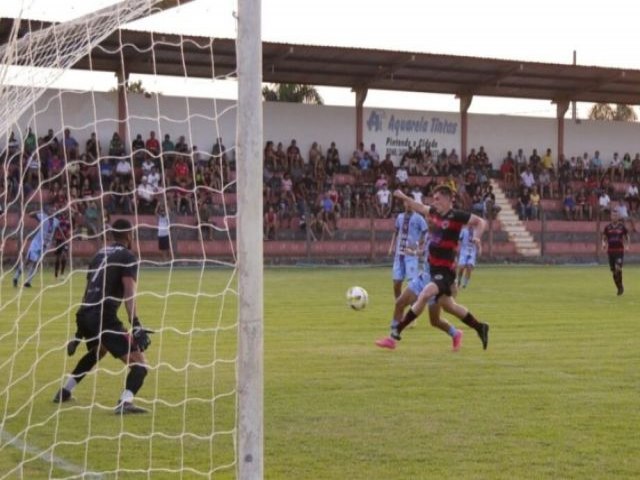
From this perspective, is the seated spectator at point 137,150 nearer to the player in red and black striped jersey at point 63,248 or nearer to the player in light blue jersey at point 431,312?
the player in light blue jersey at point 431,312

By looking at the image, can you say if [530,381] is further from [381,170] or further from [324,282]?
[381,170]

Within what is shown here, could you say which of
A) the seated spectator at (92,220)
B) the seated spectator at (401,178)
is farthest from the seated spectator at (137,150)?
the seated spectator at (401,178)

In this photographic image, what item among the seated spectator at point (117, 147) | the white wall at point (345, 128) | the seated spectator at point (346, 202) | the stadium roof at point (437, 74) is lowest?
the seated spectator at point (346, 202)

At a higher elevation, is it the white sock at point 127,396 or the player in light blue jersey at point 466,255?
the player in light blue jersey at point 466,255

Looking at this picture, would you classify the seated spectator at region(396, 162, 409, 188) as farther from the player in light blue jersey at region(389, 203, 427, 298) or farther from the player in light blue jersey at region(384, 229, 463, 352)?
the player in light blue jersey at region(384, 229, 463, 352)

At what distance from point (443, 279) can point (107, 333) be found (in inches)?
197

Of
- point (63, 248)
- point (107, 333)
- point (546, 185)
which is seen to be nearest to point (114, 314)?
point (107, 333)

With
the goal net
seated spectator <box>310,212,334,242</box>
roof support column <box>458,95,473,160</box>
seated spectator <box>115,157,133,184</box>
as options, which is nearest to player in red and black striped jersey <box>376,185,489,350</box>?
the goal net

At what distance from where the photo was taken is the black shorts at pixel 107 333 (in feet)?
31.3

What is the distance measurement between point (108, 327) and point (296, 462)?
2.58 m

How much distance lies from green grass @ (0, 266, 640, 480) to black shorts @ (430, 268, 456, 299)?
754mm

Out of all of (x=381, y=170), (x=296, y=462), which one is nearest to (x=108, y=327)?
(x=296, y=462)

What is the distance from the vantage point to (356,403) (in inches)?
396

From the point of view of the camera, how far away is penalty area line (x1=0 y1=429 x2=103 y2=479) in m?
7.44
